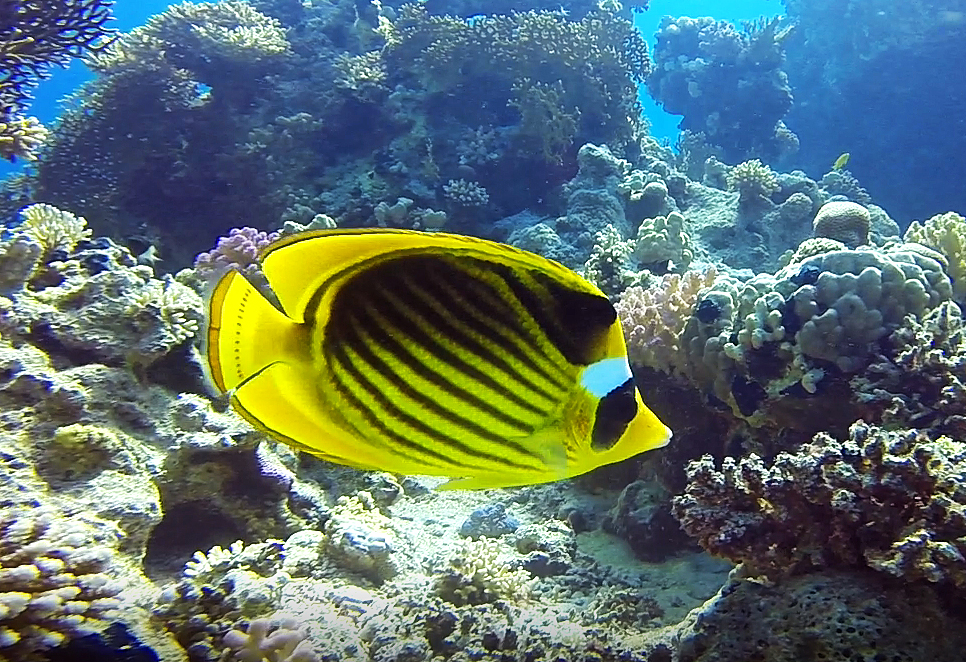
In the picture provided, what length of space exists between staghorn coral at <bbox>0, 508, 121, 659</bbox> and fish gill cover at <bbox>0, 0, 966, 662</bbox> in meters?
0.01

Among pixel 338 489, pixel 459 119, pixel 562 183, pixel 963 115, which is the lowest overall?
pixel 338 489

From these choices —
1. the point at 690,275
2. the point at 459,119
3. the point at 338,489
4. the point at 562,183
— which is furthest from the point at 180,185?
the point at 690,275

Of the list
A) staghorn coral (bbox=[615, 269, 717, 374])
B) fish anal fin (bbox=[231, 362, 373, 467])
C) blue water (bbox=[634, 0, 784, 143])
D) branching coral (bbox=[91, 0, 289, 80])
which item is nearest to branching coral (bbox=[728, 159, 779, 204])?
staghorn coral (bbox=[615, 269, 717, 374])

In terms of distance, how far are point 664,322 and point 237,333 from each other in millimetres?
4276

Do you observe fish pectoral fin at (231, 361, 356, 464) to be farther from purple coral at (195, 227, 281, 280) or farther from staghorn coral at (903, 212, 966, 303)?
staghorn coral at (903, 212, 966, 303)

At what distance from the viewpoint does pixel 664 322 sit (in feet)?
15.6

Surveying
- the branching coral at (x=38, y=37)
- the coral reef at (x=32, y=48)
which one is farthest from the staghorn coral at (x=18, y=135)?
the branching coral at (x=38, y=37)

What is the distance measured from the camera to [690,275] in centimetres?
500

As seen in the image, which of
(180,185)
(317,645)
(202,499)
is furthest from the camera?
(180,185)

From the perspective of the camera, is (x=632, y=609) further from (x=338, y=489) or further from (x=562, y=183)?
(x=562, y=183)

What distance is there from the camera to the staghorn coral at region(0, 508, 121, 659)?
2.13m

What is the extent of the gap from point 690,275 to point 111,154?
8.37 m

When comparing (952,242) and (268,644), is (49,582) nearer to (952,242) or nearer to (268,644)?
(268,644)

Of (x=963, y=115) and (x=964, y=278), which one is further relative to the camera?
(x=963, y=115)
